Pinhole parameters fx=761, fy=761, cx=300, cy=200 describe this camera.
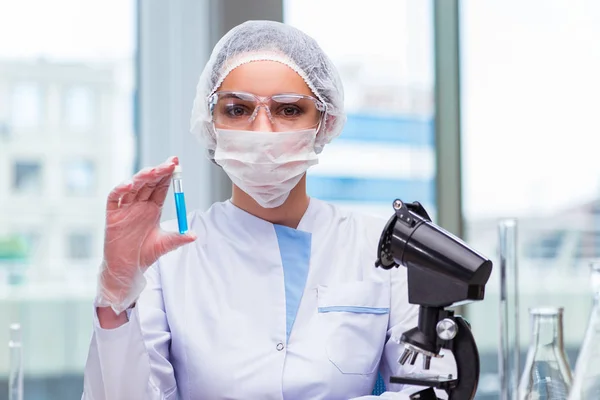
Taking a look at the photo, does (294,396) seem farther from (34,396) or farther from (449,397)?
(34,396)

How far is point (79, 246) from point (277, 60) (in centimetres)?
146

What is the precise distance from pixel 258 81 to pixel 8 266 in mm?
1550

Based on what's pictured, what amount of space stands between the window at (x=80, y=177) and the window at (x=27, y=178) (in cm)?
9

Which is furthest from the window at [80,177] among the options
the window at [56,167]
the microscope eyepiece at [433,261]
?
the microscope eyepiece at [433,261]

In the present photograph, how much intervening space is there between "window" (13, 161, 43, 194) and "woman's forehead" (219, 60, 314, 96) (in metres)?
1.37

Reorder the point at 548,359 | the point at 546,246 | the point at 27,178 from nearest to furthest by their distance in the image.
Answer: the point at 548,359 < the point at 27,178 < the point at 546,246

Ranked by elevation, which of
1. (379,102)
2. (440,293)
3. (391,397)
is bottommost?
(391,397)

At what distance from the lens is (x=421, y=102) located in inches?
118

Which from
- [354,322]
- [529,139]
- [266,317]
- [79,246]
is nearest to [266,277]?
[266,317]

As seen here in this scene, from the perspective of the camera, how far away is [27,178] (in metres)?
2.58

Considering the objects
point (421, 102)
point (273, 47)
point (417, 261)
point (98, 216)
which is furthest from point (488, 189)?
point (417, 261)

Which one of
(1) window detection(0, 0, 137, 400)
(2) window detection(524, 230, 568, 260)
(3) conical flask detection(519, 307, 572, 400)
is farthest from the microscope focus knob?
(2) window detection(524, 230, 568, 260)

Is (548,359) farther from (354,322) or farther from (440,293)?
(354,322)

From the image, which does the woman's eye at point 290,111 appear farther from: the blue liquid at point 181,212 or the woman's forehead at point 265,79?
the blue liquid at point 181,212
